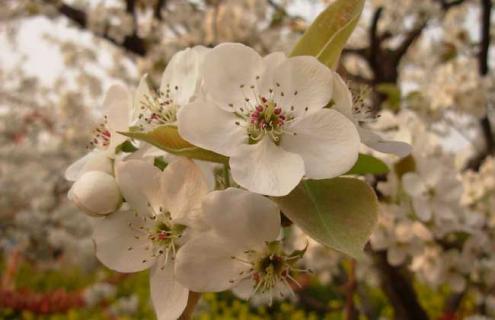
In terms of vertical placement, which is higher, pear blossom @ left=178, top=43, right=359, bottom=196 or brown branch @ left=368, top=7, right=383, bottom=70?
pear blossom @ left=178, top=43, right=359, bottom=196

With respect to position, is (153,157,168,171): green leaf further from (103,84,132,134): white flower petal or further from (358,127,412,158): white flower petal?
(358,127,412,158): white flower petal

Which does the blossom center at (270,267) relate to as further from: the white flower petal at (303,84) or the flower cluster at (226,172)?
the white flower petal at (303,84)

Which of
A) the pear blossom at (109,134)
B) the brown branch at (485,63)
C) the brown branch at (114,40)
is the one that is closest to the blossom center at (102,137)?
the pear blossom at (109,134)

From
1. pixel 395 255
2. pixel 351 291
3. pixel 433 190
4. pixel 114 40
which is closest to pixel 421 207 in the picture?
pixel 433 190

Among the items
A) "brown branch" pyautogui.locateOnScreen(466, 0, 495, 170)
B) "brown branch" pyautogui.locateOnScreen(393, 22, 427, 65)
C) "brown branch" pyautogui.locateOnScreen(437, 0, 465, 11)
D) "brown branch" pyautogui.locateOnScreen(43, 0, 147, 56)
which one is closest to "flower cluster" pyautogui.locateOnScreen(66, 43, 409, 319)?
"brown branch" pyautogui.locateOnScreen(466, 0, 495, 170)

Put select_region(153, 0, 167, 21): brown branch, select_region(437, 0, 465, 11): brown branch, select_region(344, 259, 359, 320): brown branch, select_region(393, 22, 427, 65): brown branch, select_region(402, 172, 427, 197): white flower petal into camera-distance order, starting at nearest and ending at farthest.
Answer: select_region(402, 172, 427, 197): white flower petal < select_region(344, 259, 359, 320): brown branch < select_region(393, 22, 427, 65): brown branch < select_region(437, 0, 465, 11): brown branch < select_region(153, 0, 167, 21): brown branch

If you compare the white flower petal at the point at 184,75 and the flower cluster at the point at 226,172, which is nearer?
the flower cluster at the point at 226,172
